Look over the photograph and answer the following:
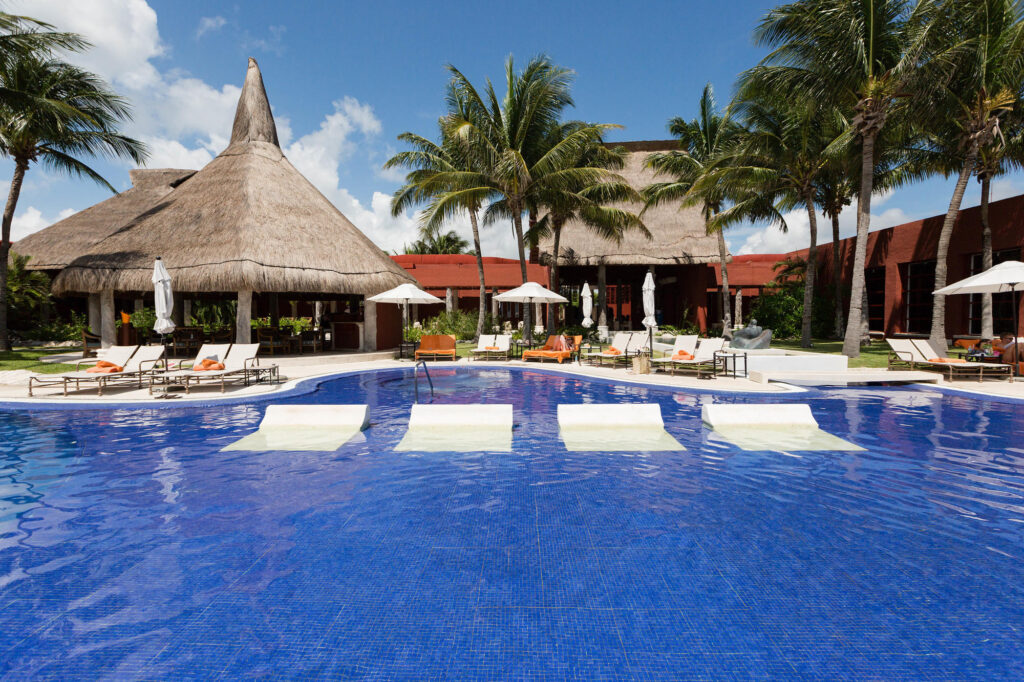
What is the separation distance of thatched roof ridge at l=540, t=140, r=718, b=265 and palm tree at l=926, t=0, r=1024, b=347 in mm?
9098

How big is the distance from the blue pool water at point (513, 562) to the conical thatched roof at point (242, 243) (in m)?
8.09

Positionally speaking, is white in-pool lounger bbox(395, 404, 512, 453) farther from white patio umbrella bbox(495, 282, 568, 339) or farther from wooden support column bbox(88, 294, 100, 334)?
wooden support column bbox(88, 294, 100, 334)

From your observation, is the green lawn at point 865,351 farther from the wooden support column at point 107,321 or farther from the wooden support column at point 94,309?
the wooden support column at point 94,309

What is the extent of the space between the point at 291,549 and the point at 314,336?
529 inches

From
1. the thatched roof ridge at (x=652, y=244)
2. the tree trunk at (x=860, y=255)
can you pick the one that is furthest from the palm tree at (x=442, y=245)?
the tree trunk at (x=860, y=255)

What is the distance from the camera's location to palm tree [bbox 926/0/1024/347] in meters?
12.0

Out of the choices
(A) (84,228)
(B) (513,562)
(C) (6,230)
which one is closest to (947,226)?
(B) (513,562)

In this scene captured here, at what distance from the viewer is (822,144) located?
16.7 metres

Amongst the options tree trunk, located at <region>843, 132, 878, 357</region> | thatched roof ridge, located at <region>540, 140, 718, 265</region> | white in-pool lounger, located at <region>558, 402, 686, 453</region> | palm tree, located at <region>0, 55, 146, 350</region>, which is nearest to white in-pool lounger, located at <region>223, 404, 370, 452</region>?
white in-pool lounger, located at <region>558, 402, 686, 453</region>

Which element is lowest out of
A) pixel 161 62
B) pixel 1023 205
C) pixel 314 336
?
pixel 314 336

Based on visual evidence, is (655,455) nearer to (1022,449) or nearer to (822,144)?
(1022,449)

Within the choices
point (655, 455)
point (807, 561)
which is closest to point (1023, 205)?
point (655, 455)

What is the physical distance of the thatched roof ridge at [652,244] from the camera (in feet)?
71.3

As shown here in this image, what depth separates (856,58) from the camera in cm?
1243
